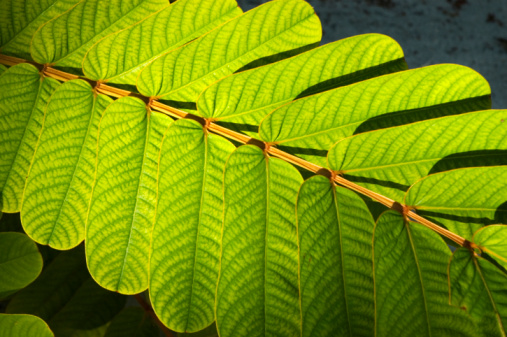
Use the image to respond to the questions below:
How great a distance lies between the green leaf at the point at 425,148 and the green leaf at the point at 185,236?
10.5 inches

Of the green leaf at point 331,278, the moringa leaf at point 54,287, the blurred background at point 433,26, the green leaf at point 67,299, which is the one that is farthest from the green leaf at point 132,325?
the blurred background at point 433,26

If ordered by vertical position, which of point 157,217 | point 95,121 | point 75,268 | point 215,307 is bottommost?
point 75,268

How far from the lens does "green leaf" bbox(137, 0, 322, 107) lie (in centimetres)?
→ 90

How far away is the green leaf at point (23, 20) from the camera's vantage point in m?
0.94

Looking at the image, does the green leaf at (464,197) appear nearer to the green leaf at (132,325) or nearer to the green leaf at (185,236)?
the green leaf at (185,236)

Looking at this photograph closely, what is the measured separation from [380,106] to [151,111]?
1.54ft

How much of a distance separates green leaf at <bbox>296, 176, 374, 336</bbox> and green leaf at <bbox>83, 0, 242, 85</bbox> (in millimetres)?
420

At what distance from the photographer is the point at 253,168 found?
874 millimetres

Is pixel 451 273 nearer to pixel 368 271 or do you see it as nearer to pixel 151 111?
pixel 368 271

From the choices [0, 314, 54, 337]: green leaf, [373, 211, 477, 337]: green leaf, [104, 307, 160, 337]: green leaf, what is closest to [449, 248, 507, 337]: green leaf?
[373, 211, 477, 337]: green leaf

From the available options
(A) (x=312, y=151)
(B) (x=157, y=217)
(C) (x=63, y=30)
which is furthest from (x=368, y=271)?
(C) (x=63, y=30)

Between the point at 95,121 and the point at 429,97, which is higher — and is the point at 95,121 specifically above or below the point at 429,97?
below

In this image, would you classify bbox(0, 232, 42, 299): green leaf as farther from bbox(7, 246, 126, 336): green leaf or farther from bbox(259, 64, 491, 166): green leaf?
bbox(259, 64, 491, 166): green leaf

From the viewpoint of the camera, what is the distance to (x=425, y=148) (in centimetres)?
85
